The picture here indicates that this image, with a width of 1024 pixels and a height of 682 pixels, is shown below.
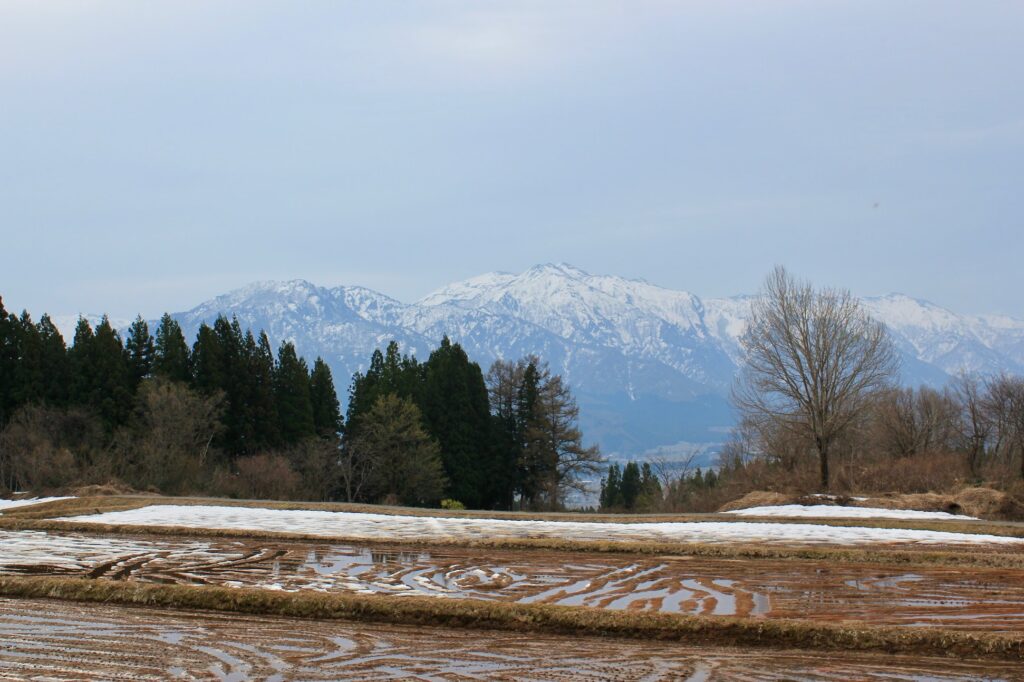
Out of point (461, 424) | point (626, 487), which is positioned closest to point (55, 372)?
point (461, 424)

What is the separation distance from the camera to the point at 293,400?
2586 inches

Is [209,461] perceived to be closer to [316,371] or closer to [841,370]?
[316,371]

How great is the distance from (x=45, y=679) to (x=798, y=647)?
24.5 ft

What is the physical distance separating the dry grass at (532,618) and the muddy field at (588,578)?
42.7 inches

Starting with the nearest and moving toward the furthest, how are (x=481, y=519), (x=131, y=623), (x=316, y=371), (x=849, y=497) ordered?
(x=131, y=623)
(x=481, y=519)
(x=849, y=497)
(x=316, y=371)

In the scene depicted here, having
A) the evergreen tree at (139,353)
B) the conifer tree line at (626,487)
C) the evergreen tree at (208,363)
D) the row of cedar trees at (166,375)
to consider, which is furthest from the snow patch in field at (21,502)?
the conifer tree line at (626,487)

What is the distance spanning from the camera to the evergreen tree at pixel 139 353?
6091 centimetres

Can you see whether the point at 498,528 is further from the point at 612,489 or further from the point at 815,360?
the point at 612,489

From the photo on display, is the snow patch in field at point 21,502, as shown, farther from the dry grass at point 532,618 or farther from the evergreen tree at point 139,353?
the evergreen tree at point 139,353

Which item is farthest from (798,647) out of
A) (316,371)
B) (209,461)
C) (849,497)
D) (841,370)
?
(316,371)

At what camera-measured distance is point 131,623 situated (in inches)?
429

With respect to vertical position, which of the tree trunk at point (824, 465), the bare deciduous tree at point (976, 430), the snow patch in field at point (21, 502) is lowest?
the snow patch in field at point (21, 502)

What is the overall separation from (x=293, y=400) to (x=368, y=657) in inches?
2285

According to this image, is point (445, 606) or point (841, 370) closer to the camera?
point (445, 606)
